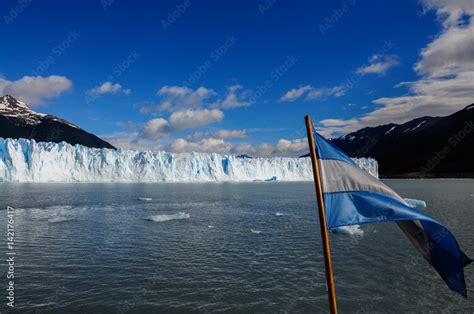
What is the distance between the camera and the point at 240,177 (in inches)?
4889

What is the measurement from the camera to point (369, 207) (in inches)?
212

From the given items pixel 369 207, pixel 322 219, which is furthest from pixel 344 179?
pixel 322 219

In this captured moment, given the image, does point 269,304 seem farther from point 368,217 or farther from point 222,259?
point 368,217

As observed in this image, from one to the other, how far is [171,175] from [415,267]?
94977 mm

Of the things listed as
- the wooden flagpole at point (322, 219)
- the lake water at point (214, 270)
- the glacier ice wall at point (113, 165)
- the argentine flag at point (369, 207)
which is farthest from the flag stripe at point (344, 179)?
the glacier ice wall at point (113, 165)

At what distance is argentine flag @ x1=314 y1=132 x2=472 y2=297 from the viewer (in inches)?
201

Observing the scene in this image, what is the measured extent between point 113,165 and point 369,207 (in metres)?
101

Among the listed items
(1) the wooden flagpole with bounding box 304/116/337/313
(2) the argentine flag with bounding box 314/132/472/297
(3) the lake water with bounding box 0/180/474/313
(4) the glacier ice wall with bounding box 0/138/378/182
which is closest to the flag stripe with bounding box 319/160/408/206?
(2) the argentine flag with bounding box 314/132/472/297

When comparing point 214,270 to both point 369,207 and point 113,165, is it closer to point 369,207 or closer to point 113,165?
point 369,207

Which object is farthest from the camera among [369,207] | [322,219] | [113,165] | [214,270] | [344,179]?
[113,165]

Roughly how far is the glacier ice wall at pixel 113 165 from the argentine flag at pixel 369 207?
311ft

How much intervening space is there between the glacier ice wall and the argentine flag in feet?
311

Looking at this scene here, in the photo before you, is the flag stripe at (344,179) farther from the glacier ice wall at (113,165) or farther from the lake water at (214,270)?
the glacier ice wall at (113,165)

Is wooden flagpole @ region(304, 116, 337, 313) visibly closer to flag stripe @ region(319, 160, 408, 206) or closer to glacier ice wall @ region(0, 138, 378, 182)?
flag stripe @ region(319, 160, 408, 206)
